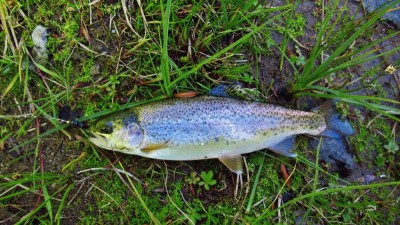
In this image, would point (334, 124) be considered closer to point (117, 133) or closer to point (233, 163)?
point (233, 163)

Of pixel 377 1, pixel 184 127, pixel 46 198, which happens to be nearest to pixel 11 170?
pixel 46 198

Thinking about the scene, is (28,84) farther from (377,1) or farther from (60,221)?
(377,1)

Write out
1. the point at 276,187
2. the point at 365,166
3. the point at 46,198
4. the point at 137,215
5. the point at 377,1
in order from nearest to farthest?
the point at 46,198, the point at 137,215, the point at 276,187, the point at 365,166, the point at 377,1

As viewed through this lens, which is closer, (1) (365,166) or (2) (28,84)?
(2) (28,84)

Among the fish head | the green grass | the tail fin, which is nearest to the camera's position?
the fish head

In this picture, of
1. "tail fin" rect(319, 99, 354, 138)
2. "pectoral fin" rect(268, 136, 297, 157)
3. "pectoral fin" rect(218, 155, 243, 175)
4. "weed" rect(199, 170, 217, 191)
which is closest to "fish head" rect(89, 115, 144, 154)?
"weed" rect(199, 170, 217, 191)

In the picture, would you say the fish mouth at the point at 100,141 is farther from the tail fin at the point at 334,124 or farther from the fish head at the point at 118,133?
the tail fin at the point at 334,124

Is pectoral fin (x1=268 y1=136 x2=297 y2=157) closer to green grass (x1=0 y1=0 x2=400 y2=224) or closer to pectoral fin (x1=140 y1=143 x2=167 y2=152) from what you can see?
green grass (x1=0 y1=0 x2=400 y2=224)
